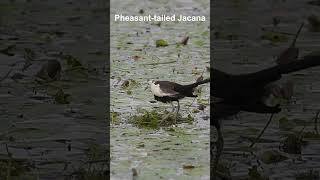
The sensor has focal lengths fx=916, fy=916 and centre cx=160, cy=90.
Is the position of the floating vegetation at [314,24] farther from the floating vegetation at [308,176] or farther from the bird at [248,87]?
the floating vegetation at [308,176]

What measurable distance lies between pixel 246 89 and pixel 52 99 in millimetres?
1675

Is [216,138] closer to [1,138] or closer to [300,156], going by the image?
[300,156]

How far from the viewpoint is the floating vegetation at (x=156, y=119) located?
13.6ft

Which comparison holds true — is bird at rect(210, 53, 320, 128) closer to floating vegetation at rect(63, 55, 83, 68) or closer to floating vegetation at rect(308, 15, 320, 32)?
floating vegetation at rect(63, 55, 83, 68)

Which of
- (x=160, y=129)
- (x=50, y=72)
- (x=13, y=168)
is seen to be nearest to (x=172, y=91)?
(x=160, y=129)

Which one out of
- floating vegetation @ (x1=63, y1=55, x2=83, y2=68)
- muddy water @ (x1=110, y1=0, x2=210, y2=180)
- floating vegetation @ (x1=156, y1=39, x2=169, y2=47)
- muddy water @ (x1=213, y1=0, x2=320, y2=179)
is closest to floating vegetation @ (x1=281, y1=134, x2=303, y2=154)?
muddy water @ (x1=213, y1=0, x2=320, y2=179)

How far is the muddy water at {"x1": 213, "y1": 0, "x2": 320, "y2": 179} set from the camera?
13.0 feet

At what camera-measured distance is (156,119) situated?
4.21 metres

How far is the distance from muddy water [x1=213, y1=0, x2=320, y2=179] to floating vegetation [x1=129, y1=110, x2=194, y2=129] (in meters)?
0.26

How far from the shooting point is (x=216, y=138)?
425 cm

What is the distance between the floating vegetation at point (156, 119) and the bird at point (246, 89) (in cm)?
20

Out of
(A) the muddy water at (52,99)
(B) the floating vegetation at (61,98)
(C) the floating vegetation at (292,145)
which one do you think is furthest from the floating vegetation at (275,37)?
(C) the floating vegetation at (292,145)

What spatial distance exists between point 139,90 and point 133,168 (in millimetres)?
693

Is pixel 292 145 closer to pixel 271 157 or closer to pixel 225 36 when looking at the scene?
pixel 271 157
